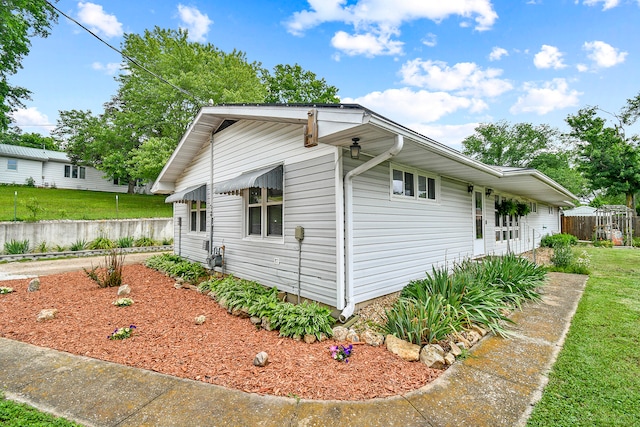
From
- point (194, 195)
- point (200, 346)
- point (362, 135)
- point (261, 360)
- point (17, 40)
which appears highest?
point (17, 40)

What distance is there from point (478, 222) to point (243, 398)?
8722 millimetres

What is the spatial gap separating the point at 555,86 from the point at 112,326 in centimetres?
2608

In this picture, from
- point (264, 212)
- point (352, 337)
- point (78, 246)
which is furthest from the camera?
point (78, 246)

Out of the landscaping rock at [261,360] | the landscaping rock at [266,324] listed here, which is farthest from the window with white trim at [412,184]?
the landscaping rock at [261,360]

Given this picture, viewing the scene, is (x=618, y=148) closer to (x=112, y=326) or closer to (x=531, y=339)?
(x=531, y=339)

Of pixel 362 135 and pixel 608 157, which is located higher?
pixel 608 157

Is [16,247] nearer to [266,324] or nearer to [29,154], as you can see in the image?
[266,324]

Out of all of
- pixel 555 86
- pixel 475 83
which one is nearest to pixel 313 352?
pixel 475 83

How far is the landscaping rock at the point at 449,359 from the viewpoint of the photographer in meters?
3.20

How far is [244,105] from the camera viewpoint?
5777 mm

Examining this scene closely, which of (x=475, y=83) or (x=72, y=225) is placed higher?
(x=475, y=83)

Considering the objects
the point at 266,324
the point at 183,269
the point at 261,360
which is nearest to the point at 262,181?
the point at 266,324

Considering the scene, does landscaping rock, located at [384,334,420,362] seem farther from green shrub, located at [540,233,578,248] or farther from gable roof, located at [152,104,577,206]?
green shrub, located at [540,233,578,248]

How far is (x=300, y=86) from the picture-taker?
25125mm
